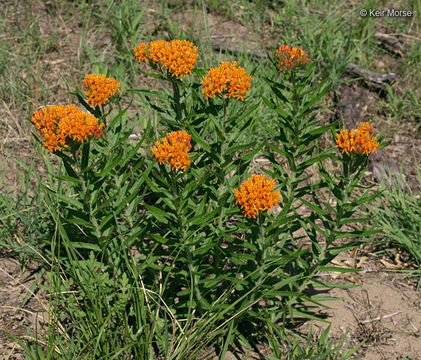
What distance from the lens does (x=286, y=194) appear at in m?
2.70

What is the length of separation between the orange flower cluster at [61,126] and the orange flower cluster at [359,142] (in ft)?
4.02

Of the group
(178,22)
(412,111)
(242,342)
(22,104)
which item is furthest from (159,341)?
(178,22)

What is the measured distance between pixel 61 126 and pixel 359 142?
144cm

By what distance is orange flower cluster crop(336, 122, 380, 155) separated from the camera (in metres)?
2.18

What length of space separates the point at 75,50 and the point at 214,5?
1860 mm

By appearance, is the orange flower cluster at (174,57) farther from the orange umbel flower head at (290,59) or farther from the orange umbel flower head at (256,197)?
the orange umbel flower head at (256,197)

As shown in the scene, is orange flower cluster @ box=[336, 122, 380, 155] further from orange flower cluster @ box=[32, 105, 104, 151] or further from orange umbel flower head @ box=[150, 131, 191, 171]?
orange flower cluster @ box=[32, 105, 104, 151]

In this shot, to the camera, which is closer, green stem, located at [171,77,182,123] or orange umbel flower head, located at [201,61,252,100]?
orange umbel flower head, located at [201,61,252,100]

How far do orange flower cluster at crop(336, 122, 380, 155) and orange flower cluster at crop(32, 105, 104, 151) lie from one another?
1225 mm

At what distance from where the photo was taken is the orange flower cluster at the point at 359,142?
2178mm
